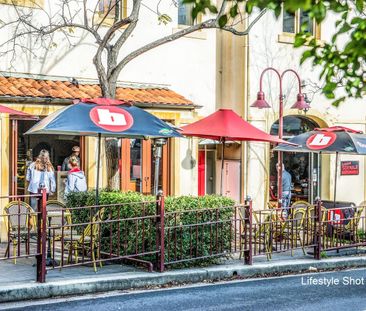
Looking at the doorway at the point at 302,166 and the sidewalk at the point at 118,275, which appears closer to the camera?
the sidewalk at the point at 118,275

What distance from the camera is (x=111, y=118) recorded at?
10242 mm

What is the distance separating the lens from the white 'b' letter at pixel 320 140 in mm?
13289

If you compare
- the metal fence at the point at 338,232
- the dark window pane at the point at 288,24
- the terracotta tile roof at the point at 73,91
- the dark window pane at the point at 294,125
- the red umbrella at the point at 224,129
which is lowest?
the metal fence at the point at 338,232

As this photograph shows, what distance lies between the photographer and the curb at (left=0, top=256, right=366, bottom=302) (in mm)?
8797

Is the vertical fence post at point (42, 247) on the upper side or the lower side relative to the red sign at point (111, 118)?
lower

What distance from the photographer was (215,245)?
426 inches

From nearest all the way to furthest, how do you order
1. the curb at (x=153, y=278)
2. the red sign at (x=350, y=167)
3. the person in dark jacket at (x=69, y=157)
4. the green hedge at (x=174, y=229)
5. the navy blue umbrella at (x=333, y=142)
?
the curb at (x=153, y=278), the green hedge at (x=174, y=229), the navy blue umbrella at (x=333, y=142), the person in dark jacket at (x=69, y=157), the red sign at (x=350, y=167)

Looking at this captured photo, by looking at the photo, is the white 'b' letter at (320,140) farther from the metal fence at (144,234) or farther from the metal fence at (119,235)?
the metal fence at (119,235)

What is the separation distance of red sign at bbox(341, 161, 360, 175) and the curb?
22.6 ft

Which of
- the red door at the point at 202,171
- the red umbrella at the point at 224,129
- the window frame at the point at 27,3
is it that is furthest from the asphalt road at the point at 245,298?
the window frame at the point at 27,3

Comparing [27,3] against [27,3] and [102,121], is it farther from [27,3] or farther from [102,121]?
[102,121]

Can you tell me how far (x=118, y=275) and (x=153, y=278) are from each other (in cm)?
49

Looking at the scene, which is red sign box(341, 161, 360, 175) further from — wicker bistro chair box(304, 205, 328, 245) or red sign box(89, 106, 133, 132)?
red sign box(89, 106, 133, 132)

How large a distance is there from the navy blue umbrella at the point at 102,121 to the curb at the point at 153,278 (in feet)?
6.86
